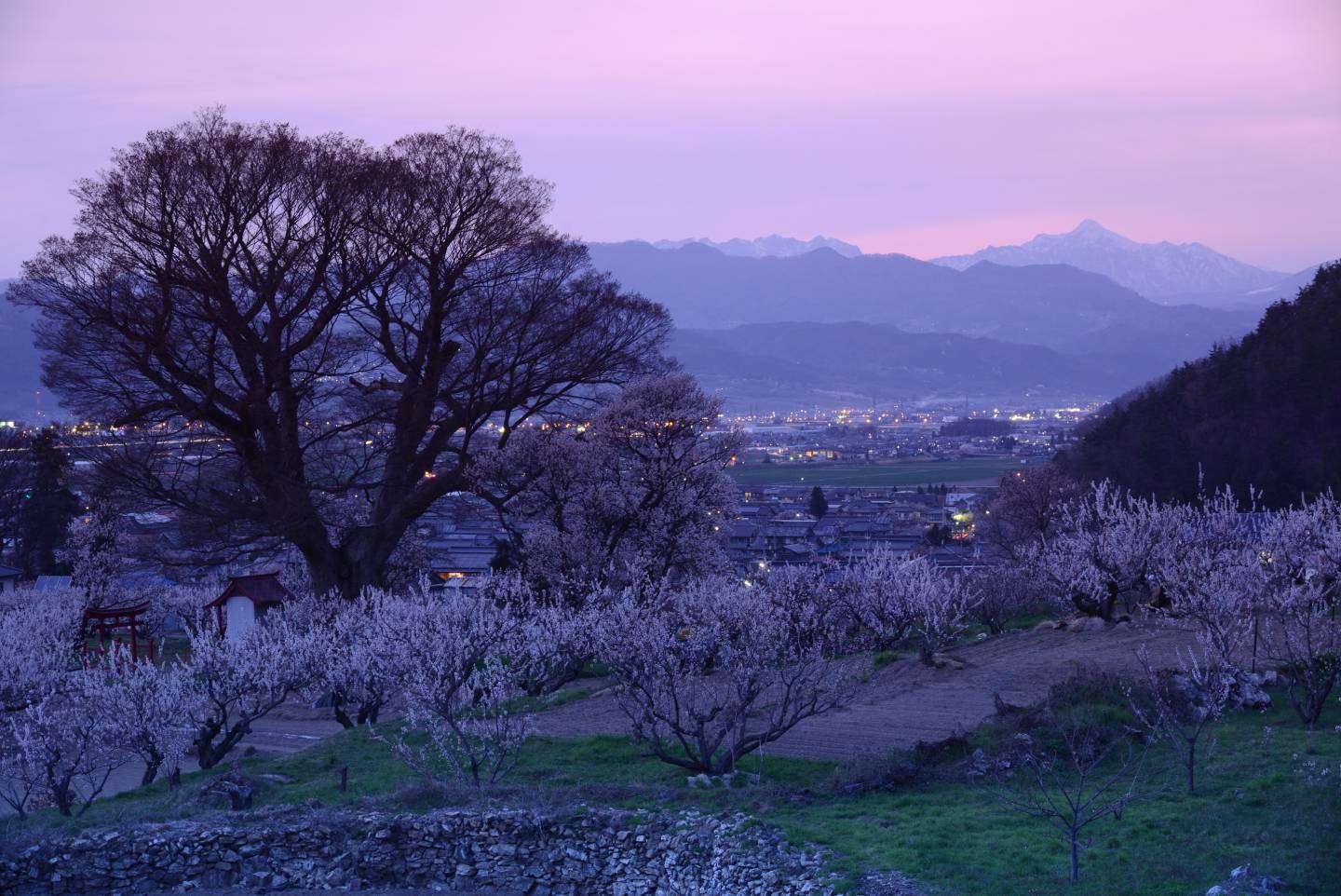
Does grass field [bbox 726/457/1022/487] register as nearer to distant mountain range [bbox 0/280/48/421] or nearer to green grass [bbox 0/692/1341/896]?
green grass [bbox 0/692/1341/896]

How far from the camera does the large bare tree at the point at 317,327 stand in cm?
2200

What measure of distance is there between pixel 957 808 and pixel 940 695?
6.52 metres

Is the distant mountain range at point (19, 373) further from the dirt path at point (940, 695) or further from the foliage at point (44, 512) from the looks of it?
the dirt path at point (940, 695)

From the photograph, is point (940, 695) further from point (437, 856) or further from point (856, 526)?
point (856, 526)

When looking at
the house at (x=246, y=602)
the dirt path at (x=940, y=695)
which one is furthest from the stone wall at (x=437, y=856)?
the house at (x=246, y=602)

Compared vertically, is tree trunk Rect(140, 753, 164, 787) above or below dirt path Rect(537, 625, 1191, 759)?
below

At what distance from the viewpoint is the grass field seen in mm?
88375

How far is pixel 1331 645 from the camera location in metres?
16.0

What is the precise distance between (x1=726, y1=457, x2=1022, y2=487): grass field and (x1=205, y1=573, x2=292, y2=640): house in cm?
5638

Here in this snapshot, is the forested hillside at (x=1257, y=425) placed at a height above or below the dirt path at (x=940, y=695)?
above

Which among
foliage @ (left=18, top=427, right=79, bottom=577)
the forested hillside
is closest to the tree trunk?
foliage @ (left=18, top=427, right=79, bottom=577)

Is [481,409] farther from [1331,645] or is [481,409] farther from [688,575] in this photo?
[1331,645]

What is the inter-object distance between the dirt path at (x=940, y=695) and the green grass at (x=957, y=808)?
1.16m

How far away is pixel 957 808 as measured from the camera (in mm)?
11930
